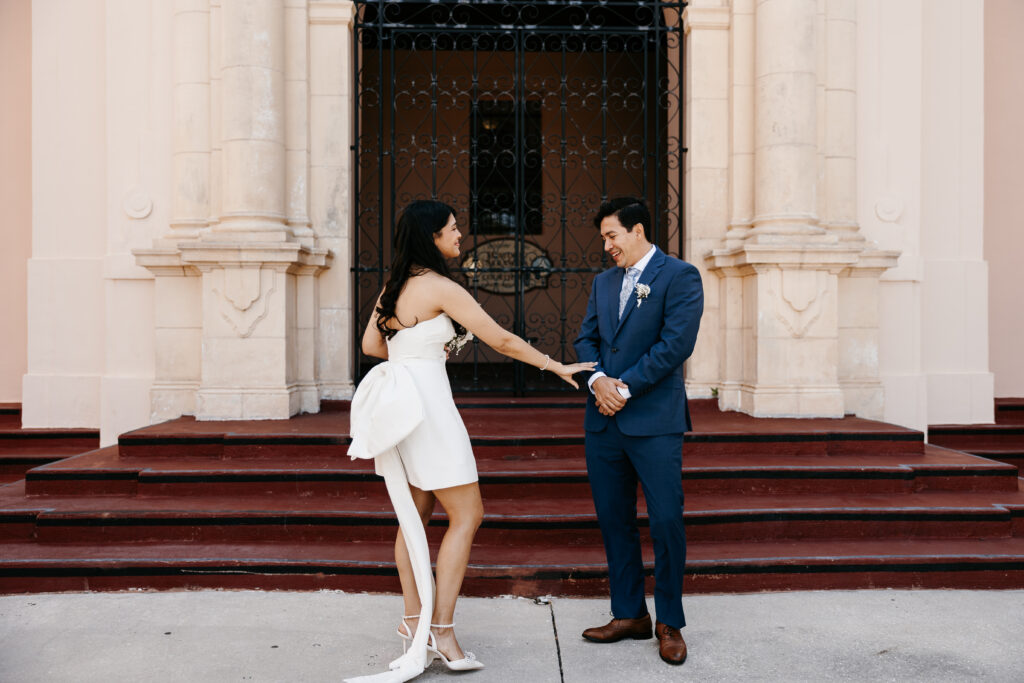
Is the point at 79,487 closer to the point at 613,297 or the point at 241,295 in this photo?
the point at 241,295

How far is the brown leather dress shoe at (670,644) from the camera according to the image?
11.8 feet

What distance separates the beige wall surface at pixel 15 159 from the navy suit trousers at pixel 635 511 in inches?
302

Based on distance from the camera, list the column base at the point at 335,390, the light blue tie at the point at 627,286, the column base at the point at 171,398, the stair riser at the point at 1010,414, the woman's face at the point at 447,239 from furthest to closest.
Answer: the stair riser at the point at 1010,414 < the column base at the point at 335,390 < the column base at the point at 171,398 < the light blue tie at the point at 627,286 < the woman's face at the point at 447,239

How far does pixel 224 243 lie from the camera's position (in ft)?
22.4

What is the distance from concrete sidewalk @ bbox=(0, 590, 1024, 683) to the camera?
3.54 metres

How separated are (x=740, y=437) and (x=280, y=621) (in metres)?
3.58

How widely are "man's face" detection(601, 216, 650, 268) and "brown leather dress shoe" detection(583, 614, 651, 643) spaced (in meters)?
1.72

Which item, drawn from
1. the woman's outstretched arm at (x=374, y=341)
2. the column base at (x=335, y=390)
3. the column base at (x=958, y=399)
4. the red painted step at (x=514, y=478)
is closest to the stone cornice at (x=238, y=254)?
the column base at (x=335, y=390)

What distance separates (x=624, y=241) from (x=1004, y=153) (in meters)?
7.90

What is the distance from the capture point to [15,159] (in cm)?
Answer: 906

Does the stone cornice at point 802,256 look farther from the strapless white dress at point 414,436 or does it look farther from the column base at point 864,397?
the strapless white dress at point 414,436

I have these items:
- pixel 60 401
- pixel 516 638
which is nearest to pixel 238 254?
pixel 60 401

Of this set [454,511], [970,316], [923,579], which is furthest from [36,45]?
[970,316]

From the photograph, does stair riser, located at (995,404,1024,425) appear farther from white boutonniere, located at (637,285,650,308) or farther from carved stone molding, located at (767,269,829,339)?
white boutonniere, located at (637,285,650,308)
